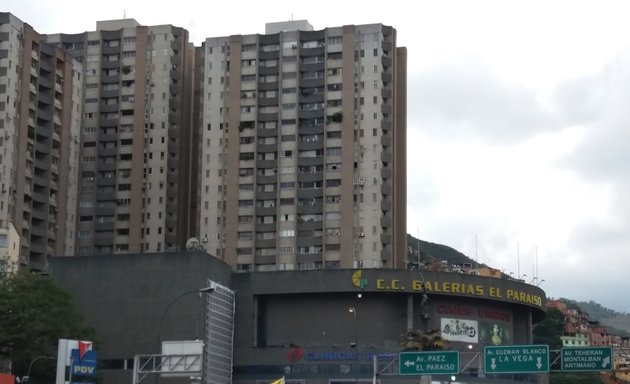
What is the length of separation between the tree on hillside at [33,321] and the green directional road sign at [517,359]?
42.0 metres

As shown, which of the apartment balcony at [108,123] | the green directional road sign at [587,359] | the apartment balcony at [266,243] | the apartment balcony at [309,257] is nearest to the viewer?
the green directional road sign at [587,359]

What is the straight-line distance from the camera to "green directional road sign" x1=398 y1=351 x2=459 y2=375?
74.5 meters

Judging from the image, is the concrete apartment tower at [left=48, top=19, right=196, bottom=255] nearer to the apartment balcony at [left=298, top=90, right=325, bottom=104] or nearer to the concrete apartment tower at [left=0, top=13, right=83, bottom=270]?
the concrete apartment tower at [left=0, top=13, right=83, bottom=270]

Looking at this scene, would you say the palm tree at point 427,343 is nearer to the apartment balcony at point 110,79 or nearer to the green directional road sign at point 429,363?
the green directional road sign at point 429,363

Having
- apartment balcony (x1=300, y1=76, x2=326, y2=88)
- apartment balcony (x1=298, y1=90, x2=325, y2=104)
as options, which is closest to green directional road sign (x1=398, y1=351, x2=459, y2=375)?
apartment balcony (x1=298, y1=90, x2=325, y2=104)

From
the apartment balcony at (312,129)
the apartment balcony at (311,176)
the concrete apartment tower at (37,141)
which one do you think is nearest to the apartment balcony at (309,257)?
the apartment balcony at (311,176)

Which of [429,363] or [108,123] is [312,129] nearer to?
[108,123]

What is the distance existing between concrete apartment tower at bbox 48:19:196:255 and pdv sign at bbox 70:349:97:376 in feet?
315

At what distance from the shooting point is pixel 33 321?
9544 cm

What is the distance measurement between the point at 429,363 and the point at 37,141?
357 ft

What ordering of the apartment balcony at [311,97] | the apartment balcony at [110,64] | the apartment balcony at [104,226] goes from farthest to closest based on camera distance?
1. the apartment balcony at [110,64]
2. the apartment balcony at [104,226]
3. the apartment balcony at [311,97]

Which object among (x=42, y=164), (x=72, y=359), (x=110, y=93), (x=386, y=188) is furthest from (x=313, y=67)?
(x=72, y=359)

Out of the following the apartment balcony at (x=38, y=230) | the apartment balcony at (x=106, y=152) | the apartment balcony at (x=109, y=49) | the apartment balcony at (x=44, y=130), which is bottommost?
the apartment balcony at (x=38, y=230)

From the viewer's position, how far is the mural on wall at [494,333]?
121200 mm
